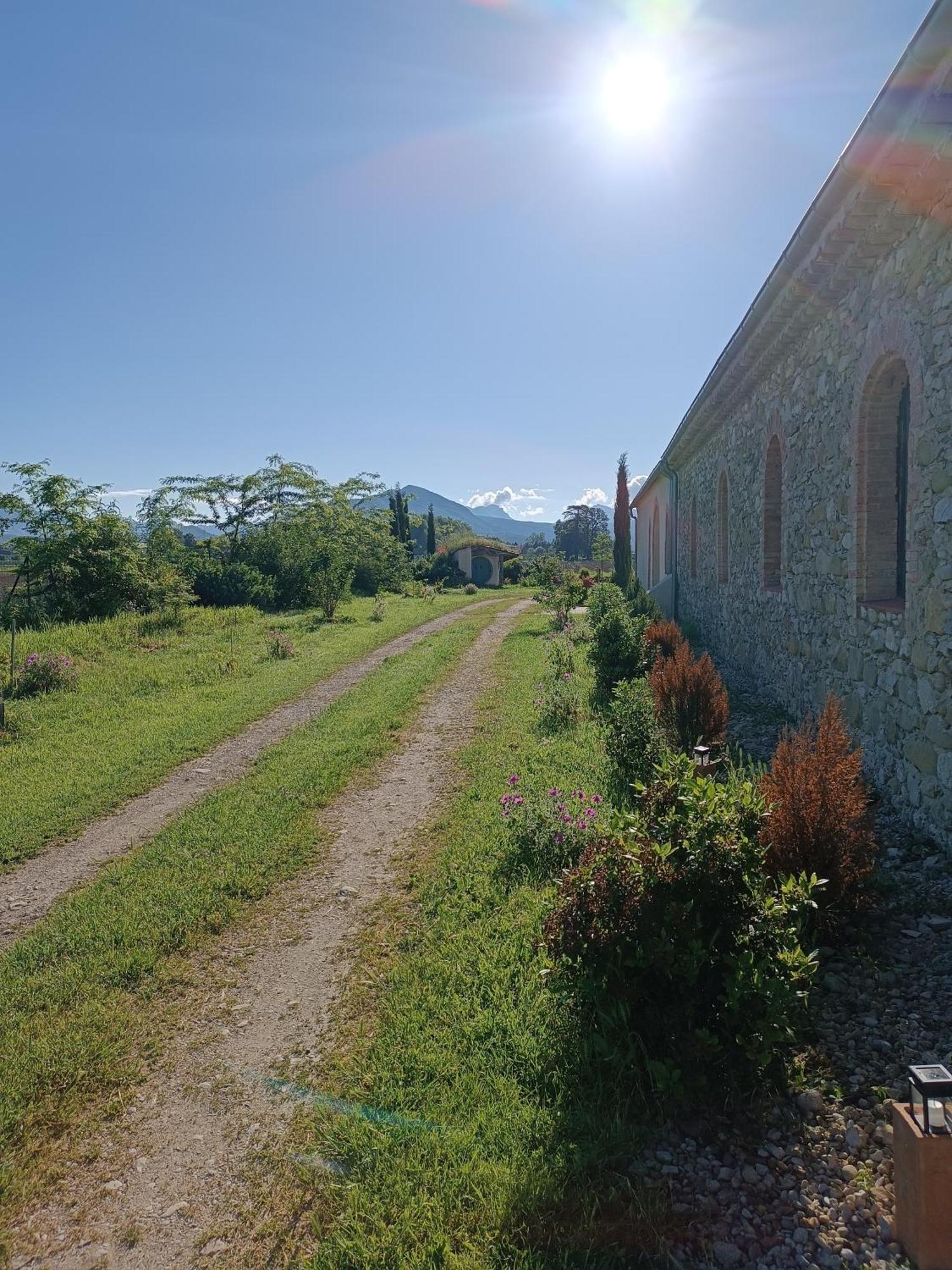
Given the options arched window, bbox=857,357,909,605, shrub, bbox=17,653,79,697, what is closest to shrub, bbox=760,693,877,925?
arched window, bbox=857,357,909,605

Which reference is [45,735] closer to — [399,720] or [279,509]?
[399,720]

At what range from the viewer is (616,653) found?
30.7 ft

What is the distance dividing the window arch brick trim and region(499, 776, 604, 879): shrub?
2541 mm

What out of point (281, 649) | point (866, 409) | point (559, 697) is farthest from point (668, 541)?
point (866, 409)

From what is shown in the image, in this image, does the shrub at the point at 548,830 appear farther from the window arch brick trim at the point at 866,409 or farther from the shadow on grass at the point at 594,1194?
the window arch brick trim at the point at 866,409

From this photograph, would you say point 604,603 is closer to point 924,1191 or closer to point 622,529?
point 924,1191

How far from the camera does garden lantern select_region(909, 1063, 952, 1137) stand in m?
1.65

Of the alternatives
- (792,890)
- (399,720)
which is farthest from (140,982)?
(399,720)

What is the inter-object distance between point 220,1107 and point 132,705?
769 cm

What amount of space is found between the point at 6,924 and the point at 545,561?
63.7ft

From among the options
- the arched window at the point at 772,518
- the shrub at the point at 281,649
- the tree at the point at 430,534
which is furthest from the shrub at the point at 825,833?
the tree at the point at 430,534

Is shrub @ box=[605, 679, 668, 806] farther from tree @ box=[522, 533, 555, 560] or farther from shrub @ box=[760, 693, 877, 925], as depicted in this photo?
tree @ box=[522, 533, 555, 560]

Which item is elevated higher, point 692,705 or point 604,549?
point 604,549

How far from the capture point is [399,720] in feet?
26.9
